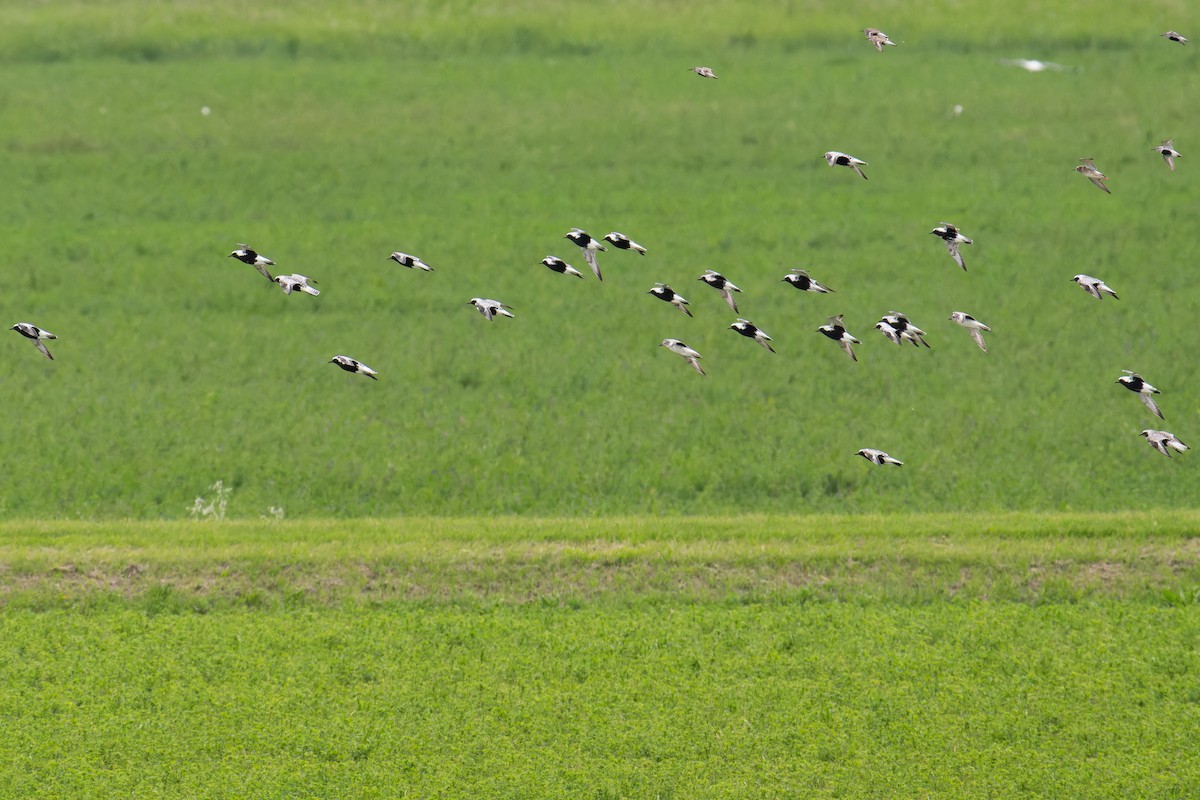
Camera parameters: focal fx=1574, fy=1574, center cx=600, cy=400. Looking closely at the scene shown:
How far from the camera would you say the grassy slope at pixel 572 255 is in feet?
72.9

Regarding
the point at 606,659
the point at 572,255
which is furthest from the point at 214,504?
the point at 572,255

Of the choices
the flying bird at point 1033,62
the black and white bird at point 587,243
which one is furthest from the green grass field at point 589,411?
the black and white bird at point 587,243

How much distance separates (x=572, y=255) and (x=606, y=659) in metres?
13.4

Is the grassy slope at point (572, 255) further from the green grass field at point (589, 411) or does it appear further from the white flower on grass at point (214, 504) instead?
the white flower on grass at point (214, 504)

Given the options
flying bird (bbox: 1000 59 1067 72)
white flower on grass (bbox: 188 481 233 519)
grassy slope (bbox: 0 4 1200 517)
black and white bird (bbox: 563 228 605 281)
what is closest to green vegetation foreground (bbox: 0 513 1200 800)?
white flower on grass (bbox: 188 481 233 519)

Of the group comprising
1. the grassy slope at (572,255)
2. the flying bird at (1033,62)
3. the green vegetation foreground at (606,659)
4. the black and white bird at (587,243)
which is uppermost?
the black and white bird at (587,243)

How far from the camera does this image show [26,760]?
13.9m

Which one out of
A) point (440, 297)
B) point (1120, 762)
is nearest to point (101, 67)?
point (440, 297)

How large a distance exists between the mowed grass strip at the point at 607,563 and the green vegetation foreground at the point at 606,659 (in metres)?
0.05

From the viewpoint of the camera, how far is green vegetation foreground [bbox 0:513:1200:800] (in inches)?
547

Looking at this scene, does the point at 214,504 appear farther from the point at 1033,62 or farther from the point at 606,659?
the point at 1033,62

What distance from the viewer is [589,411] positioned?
930 inches

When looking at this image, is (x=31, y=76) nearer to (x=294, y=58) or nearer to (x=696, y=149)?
(x=294, y=58)

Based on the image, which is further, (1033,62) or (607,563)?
(1033,62)
